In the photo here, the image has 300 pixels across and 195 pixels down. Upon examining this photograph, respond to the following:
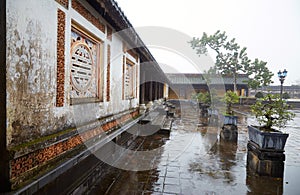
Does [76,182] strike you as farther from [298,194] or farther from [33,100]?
[298,194]

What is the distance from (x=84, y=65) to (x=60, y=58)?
79cm

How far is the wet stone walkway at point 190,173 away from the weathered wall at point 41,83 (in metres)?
1.11

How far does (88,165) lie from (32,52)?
2.19 metres

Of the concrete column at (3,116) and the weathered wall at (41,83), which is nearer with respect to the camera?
the concrete column at (3,116)

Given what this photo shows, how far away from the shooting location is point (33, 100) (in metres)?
2.15

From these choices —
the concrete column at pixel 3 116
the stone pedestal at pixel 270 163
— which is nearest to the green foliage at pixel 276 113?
the stone pedestal at pixel 270 163

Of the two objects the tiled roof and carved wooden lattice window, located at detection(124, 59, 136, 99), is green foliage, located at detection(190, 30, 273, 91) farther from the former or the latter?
Answer: carved wooden lattice window, located at detection(124, 59, 136, 99)

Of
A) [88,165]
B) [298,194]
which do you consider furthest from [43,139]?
[298,194]

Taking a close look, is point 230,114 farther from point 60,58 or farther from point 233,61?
point 233,61

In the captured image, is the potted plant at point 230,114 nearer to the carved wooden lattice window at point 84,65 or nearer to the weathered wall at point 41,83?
the carved wooden lattice window at point 84,65

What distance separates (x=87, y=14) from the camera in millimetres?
3287

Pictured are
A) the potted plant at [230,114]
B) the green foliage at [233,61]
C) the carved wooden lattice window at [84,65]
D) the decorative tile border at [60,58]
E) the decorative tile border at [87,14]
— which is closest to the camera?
the decorative tile border at [60,58]

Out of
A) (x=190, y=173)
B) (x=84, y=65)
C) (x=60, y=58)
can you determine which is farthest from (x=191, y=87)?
(x=60, y=58)

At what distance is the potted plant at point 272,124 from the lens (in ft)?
12.8
